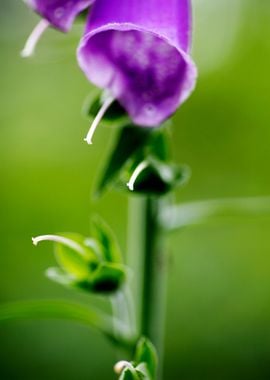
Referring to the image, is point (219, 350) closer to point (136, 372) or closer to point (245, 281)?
point (245, 281)

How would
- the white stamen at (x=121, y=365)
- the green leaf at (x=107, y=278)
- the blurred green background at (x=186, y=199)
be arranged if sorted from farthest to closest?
the blurred green background at (x=186, y=199)
the green leaf at (x=107, y=278)
the white stamen at (x=121, y=365)

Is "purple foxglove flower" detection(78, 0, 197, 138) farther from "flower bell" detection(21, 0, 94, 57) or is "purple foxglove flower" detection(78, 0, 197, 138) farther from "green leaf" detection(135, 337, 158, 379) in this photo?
"green leaf" detection(135, 337, 158, 379)

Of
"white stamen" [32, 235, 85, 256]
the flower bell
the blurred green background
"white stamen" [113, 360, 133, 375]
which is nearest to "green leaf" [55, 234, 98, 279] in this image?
"white stamen" [32, 235, 85, 256]

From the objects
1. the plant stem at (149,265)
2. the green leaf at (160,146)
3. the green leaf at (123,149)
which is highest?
the green leaf at (123,149)

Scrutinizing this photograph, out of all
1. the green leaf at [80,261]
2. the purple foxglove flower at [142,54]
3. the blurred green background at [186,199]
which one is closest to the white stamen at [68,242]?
the green leaf at [80,261]

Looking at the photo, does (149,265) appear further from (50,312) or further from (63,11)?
(63,11)

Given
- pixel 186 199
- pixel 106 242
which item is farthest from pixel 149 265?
pixel 186 199

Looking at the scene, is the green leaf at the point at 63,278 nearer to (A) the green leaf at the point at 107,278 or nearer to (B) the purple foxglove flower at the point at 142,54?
(A) the green leaf at the point at 107,278
